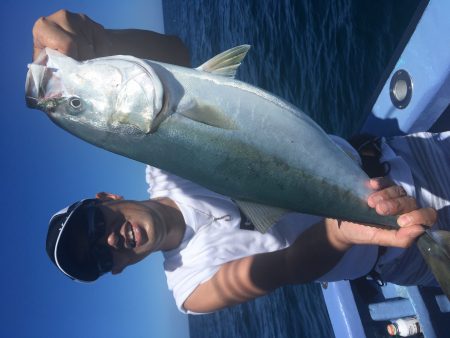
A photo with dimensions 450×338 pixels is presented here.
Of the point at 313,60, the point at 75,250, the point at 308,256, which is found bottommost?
the point at 75,250

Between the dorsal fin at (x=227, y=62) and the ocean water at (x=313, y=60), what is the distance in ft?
6.12

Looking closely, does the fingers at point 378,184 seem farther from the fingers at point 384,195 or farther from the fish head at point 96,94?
the fish head at point 96,94

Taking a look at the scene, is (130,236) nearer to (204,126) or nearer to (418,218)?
(204,126)

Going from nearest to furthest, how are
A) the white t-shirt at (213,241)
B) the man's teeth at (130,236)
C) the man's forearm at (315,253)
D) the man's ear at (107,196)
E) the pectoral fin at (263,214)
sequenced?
the pectoral fin at (263,214) < the man's forearm at (315,253) < the white t-shirt at (213,241) < the man's teeth at (130,236) < the man's ear at (107,196)

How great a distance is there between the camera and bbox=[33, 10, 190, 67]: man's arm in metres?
1.61

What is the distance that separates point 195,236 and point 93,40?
1.38m

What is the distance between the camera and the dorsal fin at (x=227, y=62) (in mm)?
1351

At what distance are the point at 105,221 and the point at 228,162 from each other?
1.52m

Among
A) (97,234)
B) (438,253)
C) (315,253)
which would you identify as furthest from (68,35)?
(438,253)

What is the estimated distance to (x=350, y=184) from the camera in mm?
1406

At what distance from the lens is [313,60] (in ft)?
17.5

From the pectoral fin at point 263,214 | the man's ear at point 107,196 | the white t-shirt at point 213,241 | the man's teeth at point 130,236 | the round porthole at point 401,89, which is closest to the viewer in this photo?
the pectoral fin at point 263,214

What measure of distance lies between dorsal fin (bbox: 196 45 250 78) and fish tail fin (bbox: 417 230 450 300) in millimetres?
1010

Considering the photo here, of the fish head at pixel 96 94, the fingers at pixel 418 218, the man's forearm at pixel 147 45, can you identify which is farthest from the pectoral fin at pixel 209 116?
the man's forearm at pixel 147 45
